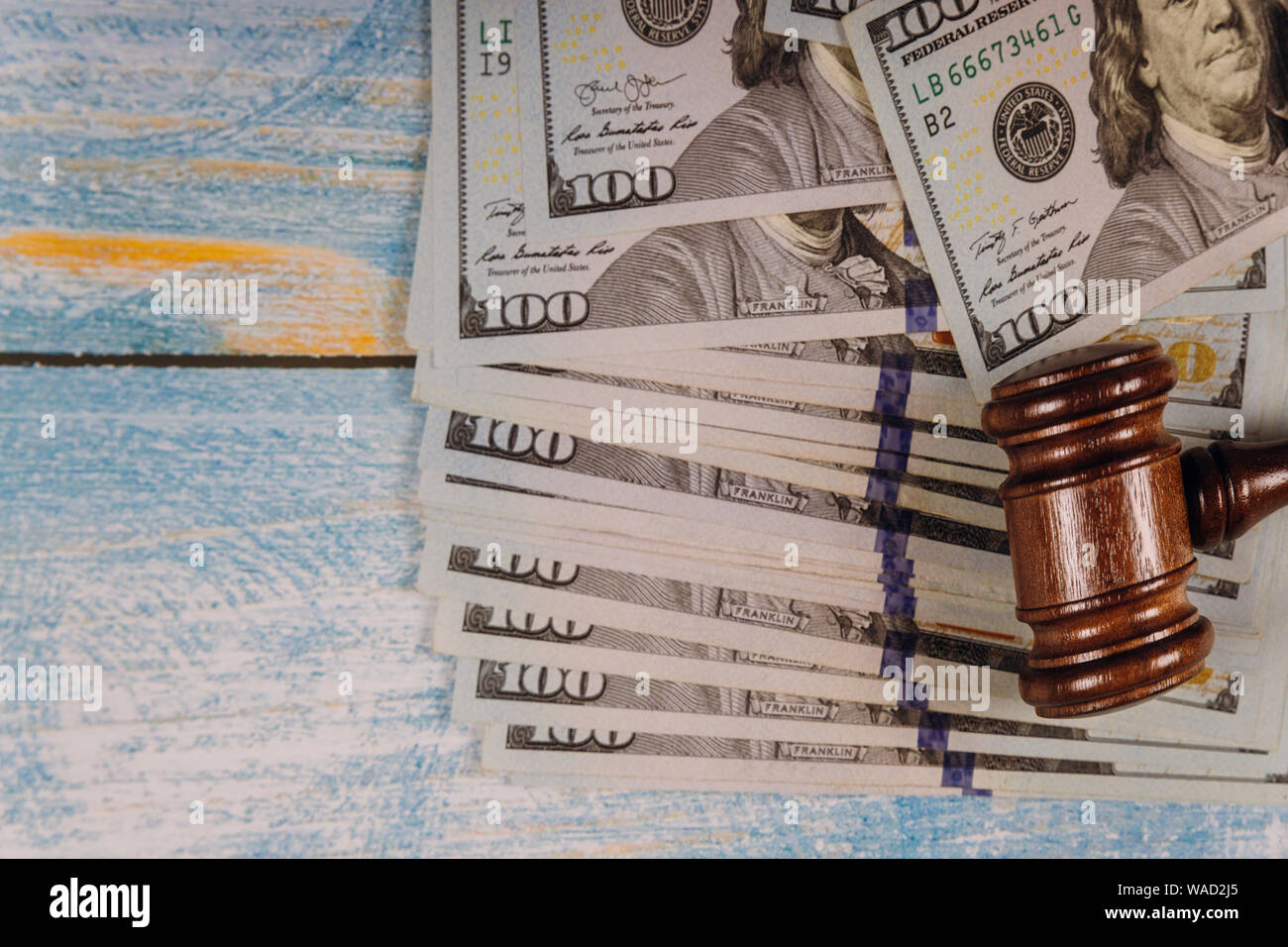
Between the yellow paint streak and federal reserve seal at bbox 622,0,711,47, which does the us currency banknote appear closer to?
the yellow paint streak

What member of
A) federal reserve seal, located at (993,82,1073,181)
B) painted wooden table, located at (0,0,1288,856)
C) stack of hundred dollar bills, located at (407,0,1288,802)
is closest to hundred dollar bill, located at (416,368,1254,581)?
stack of hundred dollar bills, located at (407,0,1288,802)

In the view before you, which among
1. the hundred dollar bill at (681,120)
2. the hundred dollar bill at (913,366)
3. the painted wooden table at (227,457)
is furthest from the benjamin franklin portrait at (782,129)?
the painted wooden table at (227,457)

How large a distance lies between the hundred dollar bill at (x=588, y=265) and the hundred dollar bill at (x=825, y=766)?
0.33 metres

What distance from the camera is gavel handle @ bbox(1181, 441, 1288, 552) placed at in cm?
60

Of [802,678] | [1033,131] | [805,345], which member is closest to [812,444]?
[805,345]

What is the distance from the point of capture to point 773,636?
0.72 meters

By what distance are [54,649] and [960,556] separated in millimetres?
764

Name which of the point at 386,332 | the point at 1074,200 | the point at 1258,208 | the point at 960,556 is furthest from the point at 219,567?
the point at 1258,208

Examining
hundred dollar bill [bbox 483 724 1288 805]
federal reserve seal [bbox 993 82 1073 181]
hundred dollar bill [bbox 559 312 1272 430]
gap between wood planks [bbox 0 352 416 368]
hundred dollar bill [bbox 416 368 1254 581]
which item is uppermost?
federal reserve seal [bbox 993 82 1073 181]

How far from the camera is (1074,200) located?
2.29ft

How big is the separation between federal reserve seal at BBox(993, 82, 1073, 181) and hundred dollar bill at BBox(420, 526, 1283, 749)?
37cm

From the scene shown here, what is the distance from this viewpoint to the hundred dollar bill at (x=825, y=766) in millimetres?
725

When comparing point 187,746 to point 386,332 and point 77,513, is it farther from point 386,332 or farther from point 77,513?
→ point 386,332

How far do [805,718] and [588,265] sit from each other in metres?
0.42
